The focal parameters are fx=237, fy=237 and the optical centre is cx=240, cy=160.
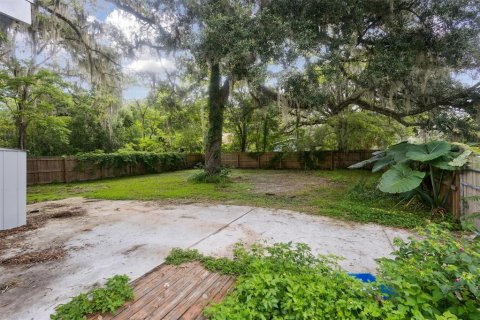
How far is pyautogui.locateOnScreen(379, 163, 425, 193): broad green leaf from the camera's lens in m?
3.82

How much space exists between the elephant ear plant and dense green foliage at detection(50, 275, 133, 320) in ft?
12.8

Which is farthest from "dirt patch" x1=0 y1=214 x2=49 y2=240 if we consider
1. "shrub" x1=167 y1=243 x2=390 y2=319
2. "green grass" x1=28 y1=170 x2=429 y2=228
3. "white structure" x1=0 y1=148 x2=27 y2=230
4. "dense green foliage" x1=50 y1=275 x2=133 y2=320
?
"shrub" x1=167 y1=243 x2=390 y2=319

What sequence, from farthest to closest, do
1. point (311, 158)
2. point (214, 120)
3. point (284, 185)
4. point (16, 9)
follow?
point (311, 158), point (214, 120), point (284, 185), point (16, 9)

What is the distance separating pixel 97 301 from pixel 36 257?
1476 millimetres

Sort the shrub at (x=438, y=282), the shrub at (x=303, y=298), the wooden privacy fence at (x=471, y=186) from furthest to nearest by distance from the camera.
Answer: the wooden privacy fence at (x=471, y=186) → the shrub at (x=303, y=298) → the shrub at (x=438, y=282)

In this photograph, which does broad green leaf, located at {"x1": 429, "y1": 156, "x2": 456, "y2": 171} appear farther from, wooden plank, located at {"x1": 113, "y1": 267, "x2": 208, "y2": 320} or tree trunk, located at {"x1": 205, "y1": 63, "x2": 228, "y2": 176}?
tree trunk, located at {"x1": 205, "y1": 63, "x2": 228, "y2": 176}

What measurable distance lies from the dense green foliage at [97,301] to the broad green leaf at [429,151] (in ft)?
15.3

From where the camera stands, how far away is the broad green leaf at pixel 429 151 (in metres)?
4.00

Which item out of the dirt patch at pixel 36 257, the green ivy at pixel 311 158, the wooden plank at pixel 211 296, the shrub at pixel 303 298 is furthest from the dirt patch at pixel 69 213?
the green ivy at pixel 311 158

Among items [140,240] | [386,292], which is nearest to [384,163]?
[386,292]

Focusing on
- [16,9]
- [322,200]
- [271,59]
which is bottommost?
[322,200]

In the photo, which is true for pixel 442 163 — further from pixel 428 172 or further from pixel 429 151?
pixel 428 172

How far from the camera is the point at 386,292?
1.47m

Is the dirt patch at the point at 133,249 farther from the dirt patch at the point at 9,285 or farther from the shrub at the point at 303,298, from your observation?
the shrub at the point at 303,298
